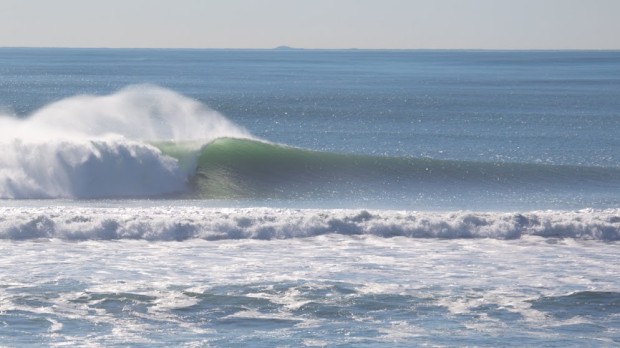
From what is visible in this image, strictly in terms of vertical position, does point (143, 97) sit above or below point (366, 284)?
above

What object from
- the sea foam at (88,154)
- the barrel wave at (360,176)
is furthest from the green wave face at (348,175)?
the sea foam at (88,154)

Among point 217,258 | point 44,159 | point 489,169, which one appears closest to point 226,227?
point 217,258

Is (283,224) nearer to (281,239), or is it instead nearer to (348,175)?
(281,239)

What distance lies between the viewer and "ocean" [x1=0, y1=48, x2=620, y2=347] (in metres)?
11.8

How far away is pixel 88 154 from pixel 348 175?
250 inches

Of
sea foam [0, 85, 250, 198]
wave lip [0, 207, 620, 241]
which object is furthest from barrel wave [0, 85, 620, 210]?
wave lip [0, 207, 620, 241]

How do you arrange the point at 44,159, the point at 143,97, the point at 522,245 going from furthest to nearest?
the point at 143,97 < the point at 44,159 < the point at 522,245

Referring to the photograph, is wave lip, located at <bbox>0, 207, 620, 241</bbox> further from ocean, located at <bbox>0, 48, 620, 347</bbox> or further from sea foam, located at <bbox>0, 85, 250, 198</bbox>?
sea foam, located at <bbox>0, 85, 250, 198</bbox>

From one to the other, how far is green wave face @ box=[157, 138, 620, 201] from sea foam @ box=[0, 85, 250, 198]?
0.78m

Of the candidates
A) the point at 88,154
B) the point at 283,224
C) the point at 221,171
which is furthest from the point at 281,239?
the point at 221,171

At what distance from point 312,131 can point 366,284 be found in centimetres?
2818

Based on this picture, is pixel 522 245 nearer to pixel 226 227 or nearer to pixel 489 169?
pixel 226 227

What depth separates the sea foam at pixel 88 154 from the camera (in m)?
22.0

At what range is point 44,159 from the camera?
22.6m
